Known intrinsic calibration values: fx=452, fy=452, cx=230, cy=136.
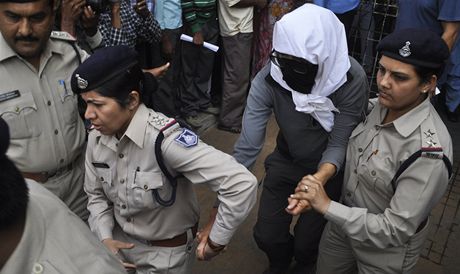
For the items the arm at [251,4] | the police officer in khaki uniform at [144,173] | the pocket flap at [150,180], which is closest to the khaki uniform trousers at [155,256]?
the police officer in khaki uniform at [144,173]

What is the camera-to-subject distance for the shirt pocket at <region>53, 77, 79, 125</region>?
2410mm

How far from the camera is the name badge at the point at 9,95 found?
7.28 feet

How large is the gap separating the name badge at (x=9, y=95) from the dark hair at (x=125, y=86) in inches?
23.5

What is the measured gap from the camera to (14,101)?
224 cm

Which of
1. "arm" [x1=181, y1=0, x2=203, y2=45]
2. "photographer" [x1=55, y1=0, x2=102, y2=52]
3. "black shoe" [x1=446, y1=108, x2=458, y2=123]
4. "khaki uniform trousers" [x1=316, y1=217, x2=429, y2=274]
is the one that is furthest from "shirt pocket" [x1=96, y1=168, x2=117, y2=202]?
"black shoe" [x1=446, y1=108, x2=458, y2=123]

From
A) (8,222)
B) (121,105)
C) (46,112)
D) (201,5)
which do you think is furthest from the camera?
(201,5)

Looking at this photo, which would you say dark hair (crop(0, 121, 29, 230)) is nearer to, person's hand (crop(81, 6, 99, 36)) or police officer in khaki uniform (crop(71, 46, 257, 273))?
police officer in khaki uniform (crop(71, 46, 257, 273))

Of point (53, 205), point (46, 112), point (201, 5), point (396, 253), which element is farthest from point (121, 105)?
point (201, 5)

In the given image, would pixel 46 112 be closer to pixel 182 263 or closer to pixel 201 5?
pixel 182 263

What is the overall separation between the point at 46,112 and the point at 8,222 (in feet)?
4.67

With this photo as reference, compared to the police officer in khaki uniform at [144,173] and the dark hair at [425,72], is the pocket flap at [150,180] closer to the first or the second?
the police officer in khaki uniform at [144,173]

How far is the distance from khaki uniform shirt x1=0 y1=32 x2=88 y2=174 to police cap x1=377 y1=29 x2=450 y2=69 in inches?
65.8

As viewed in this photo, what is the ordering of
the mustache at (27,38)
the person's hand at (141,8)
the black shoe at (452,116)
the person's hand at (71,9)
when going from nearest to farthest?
the mustache at (27,38) → the person's hand at (71,9) → the person's hand at (141,8) → the black shoe at (452,116)

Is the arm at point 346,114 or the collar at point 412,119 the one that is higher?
the collar at point 412,119
